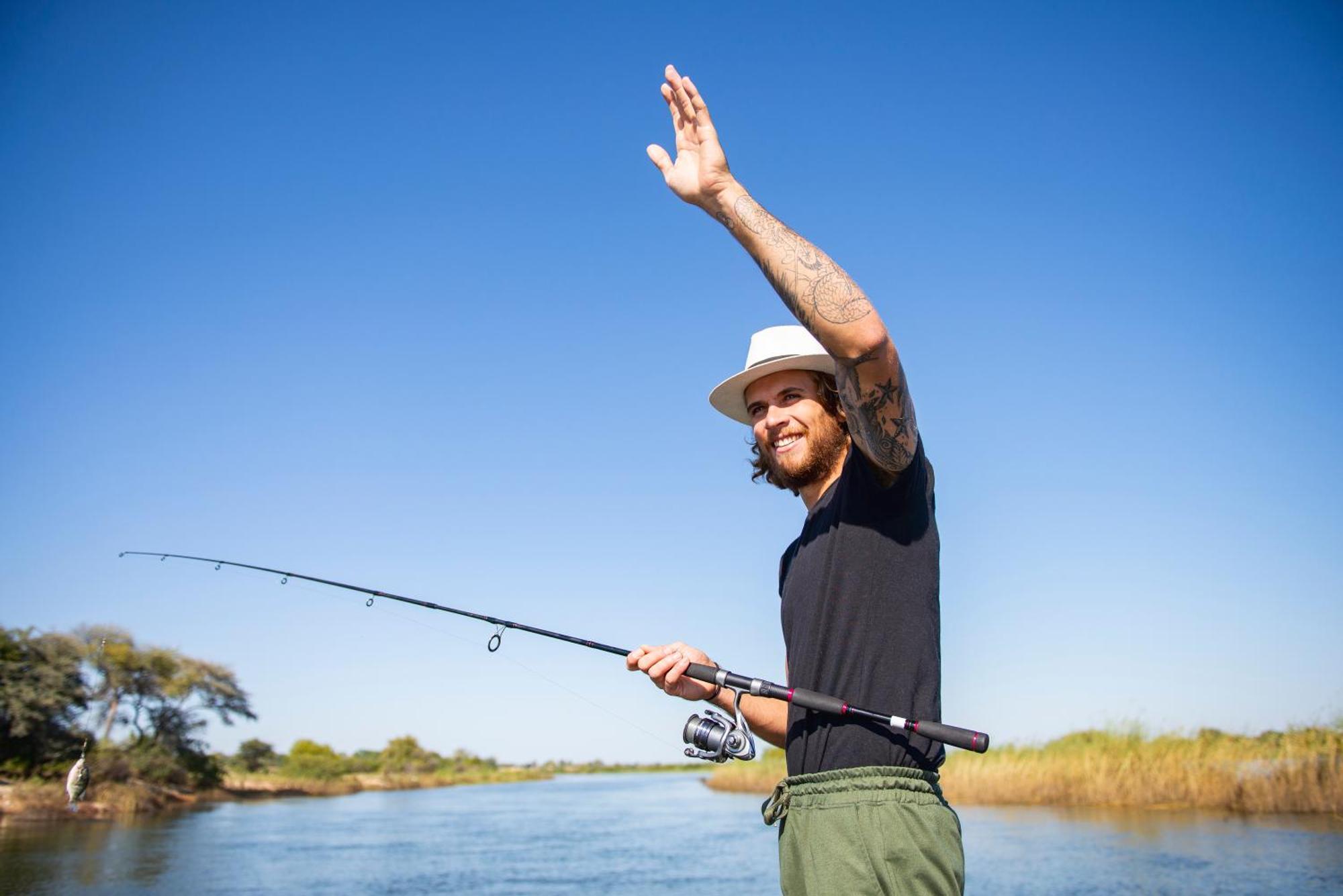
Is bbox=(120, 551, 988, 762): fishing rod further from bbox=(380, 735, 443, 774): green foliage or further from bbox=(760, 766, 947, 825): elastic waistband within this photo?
bbox=(380, 735, 443, 774): green foliage

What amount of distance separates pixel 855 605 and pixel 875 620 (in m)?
0.05

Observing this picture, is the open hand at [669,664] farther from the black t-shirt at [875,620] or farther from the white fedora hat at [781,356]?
the white fedora hat at [781,356]

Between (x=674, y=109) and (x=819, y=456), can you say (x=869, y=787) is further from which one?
(x=674, y=109)

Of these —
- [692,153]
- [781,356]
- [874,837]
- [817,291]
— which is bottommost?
[874,837]

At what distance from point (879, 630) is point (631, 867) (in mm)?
14743

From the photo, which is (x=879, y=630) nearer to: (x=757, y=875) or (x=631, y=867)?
(x=757, y=875)

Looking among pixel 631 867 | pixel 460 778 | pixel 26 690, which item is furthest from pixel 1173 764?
pixel 460 778

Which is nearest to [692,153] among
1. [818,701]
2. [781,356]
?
[781,356]

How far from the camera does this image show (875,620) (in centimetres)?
198

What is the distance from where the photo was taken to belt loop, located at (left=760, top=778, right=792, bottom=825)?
2.08 metres

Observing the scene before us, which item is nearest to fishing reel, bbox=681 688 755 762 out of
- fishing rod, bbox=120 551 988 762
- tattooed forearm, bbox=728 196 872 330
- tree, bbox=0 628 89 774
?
fishing rod, bbox=120 551 988 762

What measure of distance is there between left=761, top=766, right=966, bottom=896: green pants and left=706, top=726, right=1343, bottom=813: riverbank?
52.9 ft

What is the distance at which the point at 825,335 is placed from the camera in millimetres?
1758

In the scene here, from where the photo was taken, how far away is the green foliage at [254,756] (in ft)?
136
